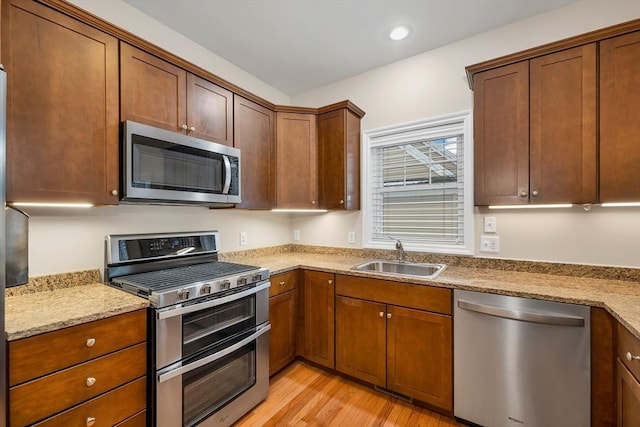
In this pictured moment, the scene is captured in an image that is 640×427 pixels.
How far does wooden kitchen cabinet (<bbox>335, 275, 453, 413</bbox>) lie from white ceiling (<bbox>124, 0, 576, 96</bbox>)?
192 centimetres

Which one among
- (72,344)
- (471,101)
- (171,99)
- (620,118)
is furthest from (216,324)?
(620,118)

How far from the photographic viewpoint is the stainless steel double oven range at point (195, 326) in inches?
57.9

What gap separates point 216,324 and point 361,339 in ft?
3.55

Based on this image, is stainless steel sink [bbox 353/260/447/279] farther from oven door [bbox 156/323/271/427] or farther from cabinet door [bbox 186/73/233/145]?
cabinet door [bbox 186/73/233/145]

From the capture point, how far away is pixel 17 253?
1.32 m

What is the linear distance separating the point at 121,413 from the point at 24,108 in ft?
4.84

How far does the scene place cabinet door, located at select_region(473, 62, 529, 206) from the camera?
1885mm

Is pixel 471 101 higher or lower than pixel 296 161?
higher

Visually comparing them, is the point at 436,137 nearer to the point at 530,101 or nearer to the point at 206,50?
the point at 530,101

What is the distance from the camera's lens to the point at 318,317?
2.41 meters

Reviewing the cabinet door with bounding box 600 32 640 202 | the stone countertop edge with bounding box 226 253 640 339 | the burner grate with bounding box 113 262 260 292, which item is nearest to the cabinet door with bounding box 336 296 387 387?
the stone countertop edge with bounding box 226 253 640 339

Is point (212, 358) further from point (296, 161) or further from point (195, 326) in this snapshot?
point (296, 161)

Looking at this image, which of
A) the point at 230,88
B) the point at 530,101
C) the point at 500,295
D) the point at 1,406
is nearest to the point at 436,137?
the point at 530,101

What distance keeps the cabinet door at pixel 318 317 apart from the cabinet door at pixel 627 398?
1628 millimetres
